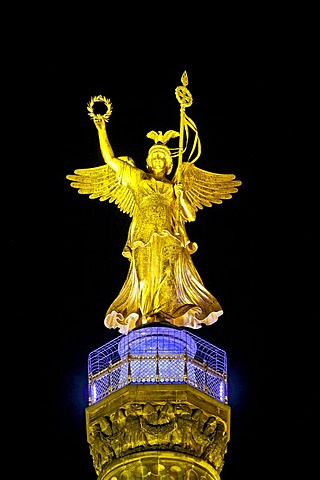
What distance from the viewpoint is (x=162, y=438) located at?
127ft

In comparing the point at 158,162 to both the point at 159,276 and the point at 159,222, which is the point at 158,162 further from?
the point at 159,276

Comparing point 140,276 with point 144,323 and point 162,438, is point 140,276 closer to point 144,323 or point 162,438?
point 144,323

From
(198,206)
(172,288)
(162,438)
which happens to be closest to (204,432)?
(162,438)

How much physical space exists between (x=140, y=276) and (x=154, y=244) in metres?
0.82

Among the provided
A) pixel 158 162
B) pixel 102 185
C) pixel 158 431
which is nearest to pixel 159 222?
pixel 158 162

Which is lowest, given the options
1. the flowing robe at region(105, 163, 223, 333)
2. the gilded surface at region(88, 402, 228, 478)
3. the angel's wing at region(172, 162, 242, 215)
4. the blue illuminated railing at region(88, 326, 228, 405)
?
the gilded surface at region(88, 402, 228, 478)

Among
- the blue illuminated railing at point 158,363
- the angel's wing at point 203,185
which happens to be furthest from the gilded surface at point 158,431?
the angel's wing at point 203,185

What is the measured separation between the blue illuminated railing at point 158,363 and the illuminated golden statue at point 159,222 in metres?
0.90

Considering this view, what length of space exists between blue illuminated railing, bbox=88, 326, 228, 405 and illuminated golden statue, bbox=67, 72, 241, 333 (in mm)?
904

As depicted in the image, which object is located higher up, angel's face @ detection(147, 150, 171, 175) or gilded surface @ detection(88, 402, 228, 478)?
angel's face @ detection(147, 150, 171, 175)

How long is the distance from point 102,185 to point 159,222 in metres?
2.40

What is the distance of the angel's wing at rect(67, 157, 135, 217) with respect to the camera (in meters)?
43.4

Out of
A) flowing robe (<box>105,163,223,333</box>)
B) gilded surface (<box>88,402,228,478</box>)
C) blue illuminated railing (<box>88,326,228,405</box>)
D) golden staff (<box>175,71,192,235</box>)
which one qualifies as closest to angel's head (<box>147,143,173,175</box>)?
golden staff (<box>175,71,192,235</box>)

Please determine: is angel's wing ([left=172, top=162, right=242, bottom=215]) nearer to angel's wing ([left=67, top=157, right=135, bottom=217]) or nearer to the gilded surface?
angel's wing ([left=67, top=157, right=135, bottom=217])
